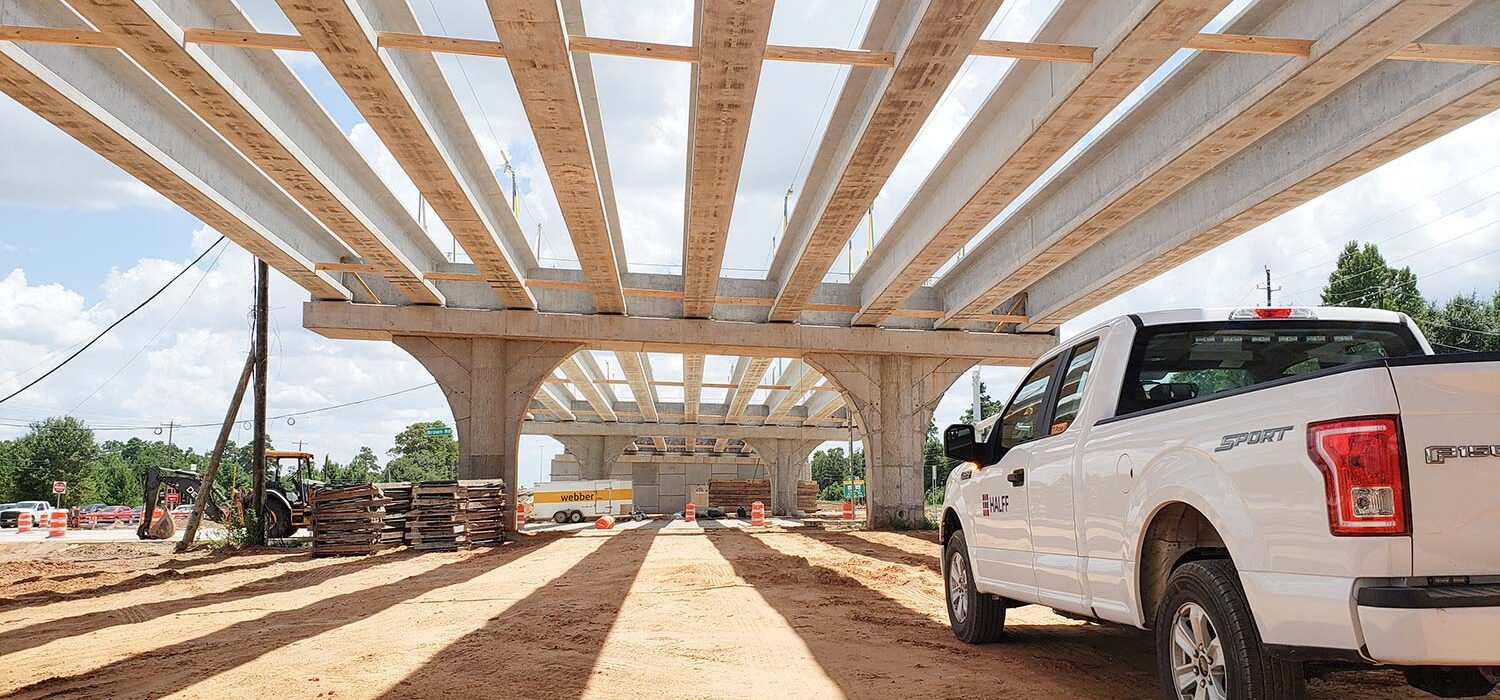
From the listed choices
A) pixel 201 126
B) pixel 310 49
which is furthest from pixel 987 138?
pixel 201 126

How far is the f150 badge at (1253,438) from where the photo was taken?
370 cm

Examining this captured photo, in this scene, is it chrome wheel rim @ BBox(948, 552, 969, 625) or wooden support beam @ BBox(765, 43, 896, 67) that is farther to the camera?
wooden support beam @ BBox(765, 43, 896, 67)

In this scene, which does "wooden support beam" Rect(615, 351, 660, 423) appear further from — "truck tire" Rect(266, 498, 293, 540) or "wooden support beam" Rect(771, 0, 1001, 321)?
"wooden support beam" Rect(771, 0, 1001, 321)

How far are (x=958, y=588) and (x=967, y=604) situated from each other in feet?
0.99

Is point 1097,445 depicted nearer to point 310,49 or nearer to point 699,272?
point 310,49

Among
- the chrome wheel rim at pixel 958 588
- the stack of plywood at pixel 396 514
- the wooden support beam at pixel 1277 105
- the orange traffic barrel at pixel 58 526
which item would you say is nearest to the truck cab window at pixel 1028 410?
the chrome wheel rim at pixel 958 588

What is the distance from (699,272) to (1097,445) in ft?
49.9

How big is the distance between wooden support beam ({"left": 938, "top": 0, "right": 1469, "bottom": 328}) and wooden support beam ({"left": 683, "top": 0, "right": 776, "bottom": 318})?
205 inches

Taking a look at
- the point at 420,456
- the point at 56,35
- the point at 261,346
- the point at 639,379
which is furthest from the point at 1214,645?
the point at 420,456

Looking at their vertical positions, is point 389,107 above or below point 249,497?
above

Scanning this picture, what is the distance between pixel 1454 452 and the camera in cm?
342

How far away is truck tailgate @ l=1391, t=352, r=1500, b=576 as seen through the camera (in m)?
3.40

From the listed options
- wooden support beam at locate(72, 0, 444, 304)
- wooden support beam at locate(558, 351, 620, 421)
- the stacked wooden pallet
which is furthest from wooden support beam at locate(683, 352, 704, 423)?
wooden support beam at locate(72, 0, 444, 304)

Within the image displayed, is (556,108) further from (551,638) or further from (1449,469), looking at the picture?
(1449,469)
